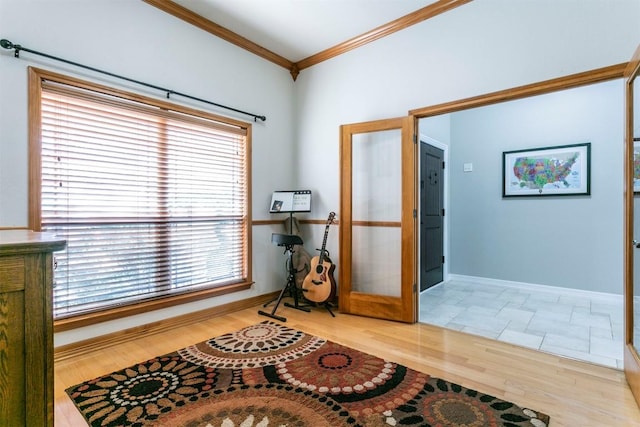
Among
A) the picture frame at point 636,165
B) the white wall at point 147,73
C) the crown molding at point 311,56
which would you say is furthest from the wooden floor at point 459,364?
the crown molding at point 311,56

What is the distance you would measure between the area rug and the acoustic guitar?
0.98 m

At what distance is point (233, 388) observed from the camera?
1927 millimetres

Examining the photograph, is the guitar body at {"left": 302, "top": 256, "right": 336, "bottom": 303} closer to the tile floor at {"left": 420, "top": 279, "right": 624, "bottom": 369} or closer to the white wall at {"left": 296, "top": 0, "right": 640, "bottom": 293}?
the white wall at {"left": 296, "top": 0, "right": 640, "bottom": 293}

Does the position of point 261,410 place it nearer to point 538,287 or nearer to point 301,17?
point 301,17

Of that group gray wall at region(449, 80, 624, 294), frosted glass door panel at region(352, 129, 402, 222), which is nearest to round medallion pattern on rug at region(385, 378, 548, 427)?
frosted glass door panel at region(352, 129, 402, 222)

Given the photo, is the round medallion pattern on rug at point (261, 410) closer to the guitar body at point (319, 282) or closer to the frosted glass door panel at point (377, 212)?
the guitar body at point (319, 282)

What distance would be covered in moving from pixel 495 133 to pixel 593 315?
2682 mm

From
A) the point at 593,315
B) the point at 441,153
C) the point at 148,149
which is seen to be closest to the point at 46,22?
the point at 148,149

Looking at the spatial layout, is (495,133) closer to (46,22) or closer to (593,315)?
(593,315)

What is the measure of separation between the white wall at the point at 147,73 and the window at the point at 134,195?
0.12 m

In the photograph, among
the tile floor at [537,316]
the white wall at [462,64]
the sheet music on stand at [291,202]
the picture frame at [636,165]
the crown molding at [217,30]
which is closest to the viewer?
the picture frame at [636,165]

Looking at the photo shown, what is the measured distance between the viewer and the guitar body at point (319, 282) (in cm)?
338

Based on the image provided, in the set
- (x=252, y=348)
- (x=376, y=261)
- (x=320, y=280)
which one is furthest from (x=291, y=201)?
(x=252, y=348)

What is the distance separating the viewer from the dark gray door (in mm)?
4262
